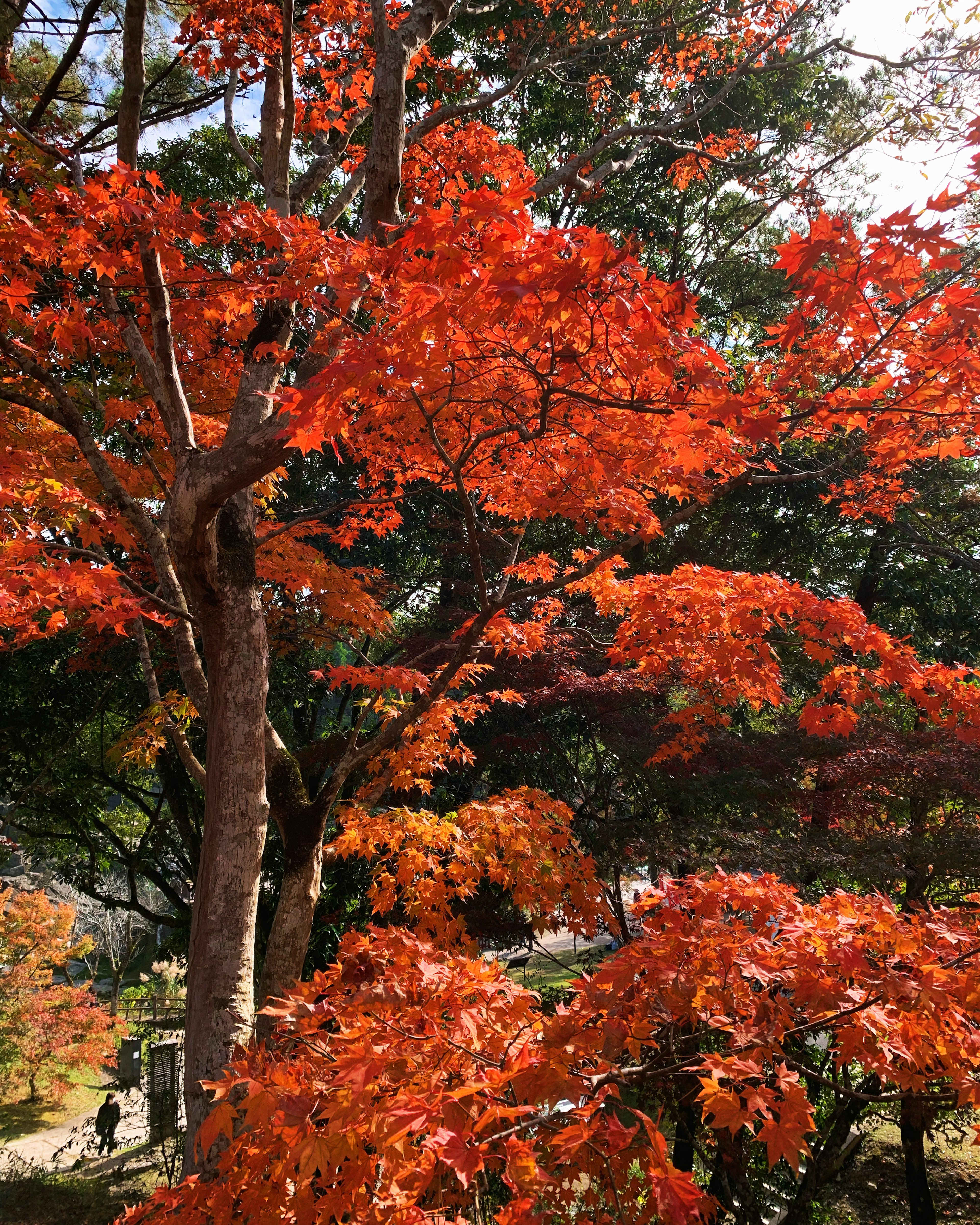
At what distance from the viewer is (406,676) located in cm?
449

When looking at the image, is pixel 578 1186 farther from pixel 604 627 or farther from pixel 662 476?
pixel 662 476

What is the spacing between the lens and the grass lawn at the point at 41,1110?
11438mm

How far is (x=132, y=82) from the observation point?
334 cm

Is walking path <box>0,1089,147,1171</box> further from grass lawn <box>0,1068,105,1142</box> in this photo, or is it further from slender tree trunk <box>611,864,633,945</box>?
slender tree trunk <box>611,864,633,945</box>

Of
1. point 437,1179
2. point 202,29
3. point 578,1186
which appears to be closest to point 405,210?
point 202,29

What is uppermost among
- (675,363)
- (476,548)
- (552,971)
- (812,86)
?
(812,86)

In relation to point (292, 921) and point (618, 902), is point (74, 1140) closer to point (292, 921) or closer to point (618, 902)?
point (618, 902)

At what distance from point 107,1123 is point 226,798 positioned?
889 cm

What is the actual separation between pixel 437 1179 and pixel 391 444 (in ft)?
14.0

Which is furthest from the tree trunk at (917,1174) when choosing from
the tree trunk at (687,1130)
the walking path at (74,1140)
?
the walking path at (74,1140)

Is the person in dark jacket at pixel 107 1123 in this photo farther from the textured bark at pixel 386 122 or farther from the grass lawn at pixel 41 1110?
the textured bark at pixel 386 122

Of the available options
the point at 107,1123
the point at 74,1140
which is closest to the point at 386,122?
the point at 107,1123

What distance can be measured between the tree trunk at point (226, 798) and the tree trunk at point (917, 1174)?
16.3 feet

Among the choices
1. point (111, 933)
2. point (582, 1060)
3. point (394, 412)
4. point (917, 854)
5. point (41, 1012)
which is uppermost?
point (394, 412)
